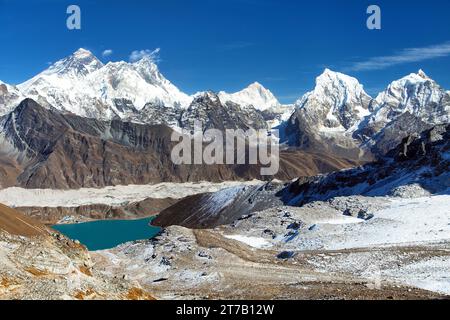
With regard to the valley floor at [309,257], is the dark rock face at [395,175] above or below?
above

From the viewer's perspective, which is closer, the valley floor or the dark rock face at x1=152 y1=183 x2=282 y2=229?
the valley floor

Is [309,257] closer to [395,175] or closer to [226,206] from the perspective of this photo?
[395,175]

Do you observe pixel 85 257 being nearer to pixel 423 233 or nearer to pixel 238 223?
pixel 423 233

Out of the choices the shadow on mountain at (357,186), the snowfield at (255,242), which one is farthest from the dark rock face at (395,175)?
the snowfield at (255,242)

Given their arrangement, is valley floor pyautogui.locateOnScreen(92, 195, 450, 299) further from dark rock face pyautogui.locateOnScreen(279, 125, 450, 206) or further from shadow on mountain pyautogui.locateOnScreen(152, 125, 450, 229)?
dark rock face pyautogui.locateOnScreen(279, 125, 450, 206)

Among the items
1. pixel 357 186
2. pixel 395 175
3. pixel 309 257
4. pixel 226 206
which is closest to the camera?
pixel 309 257

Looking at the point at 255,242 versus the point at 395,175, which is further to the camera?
the point at 395,175

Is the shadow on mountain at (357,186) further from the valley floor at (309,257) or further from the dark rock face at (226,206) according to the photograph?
the valley floor at (309,257)

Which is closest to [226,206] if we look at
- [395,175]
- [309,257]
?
[395,175]

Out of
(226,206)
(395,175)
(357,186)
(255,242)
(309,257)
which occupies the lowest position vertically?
(255,242)

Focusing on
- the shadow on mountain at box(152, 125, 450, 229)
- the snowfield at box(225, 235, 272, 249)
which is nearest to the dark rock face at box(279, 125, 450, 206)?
the shadow on mountain at box(152, 125, 450, 229)

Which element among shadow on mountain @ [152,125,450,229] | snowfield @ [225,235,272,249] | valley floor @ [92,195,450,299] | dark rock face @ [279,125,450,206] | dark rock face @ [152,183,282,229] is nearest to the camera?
valley floor @ [92,195,450,299]
